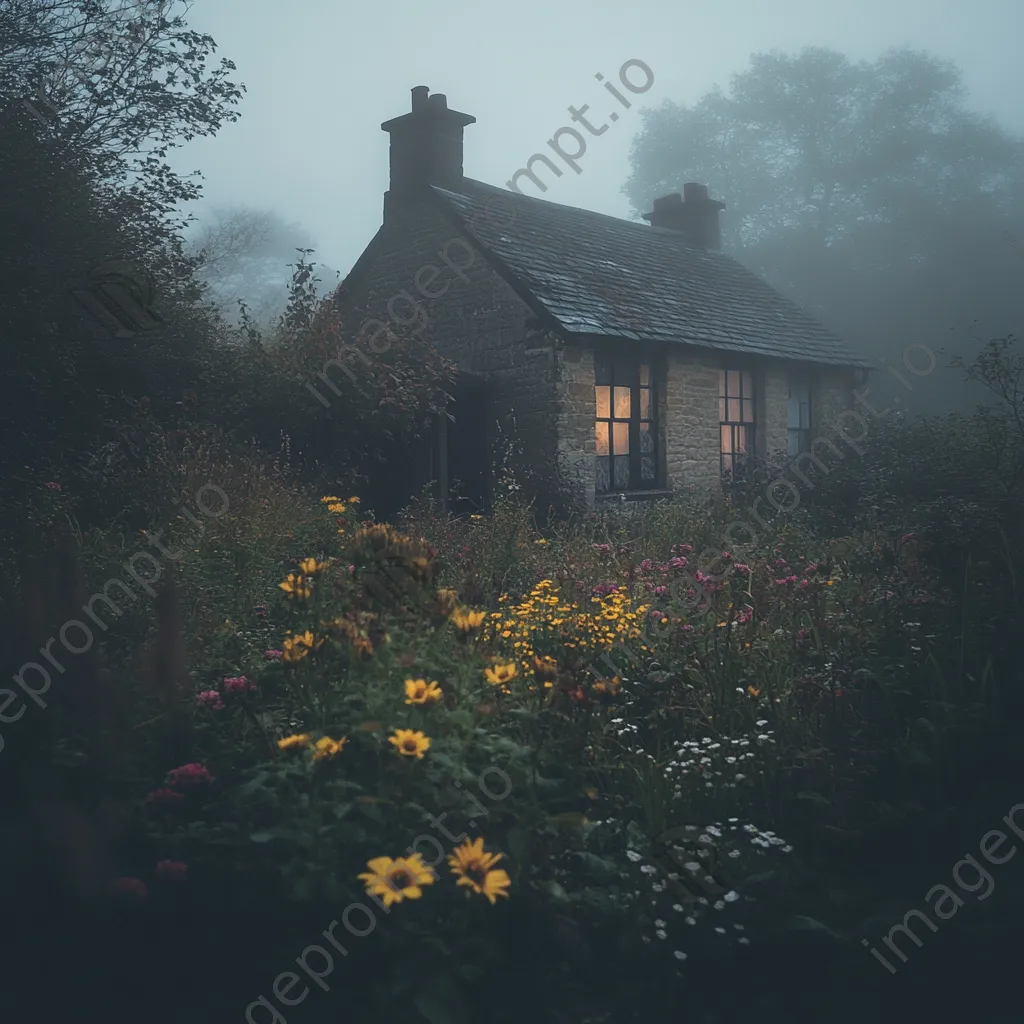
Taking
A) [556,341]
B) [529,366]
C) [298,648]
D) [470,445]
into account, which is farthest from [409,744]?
[470,445]

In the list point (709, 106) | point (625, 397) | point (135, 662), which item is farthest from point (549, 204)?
point (709, 106)

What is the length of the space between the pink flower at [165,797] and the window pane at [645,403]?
11376 millimetres

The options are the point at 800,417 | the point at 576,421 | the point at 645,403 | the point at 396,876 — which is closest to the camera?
the point at 396,876

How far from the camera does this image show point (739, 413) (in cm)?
1562

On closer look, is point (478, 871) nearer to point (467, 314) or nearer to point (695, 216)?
point (467, 314)

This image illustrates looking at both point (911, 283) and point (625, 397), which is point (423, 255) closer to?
point (625, 397)

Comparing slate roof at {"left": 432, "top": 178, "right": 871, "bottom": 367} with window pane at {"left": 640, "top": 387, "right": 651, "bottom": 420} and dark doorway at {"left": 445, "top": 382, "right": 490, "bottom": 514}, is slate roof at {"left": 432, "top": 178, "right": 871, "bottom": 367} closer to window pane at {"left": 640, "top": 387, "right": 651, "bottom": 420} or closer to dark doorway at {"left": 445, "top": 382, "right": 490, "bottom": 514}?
window pane at {"left": 640, "top": 387, "right": 651, "bottom": 420}

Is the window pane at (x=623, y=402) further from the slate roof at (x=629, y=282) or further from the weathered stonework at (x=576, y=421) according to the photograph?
the slate roof at (x=629, y=282)

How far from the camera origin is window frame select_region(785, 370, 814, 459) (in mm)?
16688

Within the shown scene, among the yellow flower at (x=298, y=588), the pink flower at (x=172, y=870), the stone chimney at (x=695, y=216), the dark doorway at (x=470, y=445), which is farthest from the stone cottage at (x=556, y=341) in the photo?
the pink flower at (x=172, y=870)

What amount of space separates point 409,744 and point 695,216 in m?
19.5

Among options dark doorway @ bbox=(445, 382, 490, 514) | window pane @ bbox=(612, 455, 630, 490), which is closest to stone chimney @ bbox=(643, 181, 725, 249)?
window pane @ bbox=(612, 455, 630, 490)

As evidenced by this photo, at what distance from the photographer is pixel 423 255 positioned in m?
13.7

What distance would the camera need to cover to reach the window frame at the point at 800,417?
54.7 feet
